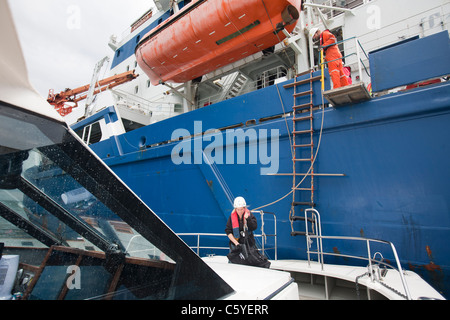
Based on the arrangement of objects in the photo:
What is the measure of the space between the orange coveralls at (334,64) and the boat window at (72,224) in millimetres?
3458

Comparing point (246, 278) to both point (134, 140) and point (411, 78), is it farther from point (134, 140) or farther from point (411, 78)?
point (134, 140)

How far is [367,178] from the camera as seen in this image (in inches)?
134

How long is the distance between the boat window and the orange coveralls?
3.46 metres

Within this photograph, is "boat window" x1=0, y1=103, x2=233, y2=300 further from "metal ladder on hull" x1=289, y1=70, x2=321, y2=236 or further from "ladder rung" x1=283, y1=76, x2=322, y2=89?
"ladder rung" x1=283, y1=76, x2=322, y2=89

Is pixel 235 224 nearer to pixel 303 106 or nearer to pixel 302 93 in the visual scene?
pixel 303 106

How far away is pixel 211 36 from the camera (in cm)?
515

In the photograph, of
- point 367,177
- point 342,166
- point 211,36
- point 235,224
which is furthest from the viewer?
point 211,36

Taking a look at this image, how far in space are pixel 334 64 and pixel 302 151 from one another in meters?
1.43

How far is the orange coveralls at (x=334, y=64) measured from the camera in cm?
356

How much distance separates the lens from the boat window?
0.86 meters

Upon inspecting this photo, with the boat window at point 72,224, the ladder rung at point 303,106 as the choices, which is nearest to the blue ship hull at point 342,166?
the ladder rung at point 303,106

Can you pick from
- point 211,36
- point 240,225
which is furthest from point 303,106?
point 211,36

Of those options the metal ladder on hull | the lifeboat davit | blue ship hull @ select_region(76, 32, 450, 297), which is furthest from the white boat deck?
the lifeboat davit
